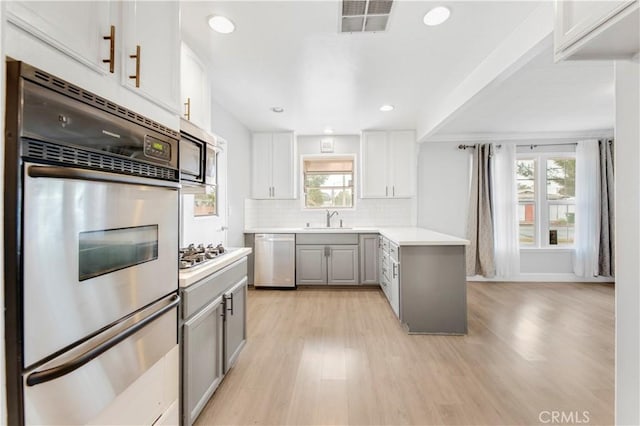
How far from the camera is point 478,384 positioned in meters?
1.97

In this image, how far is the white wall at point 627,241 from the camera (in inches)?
34.0

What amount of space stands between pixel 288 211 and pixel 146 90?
397cm

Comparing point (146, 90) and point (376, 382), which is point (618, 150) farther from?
point (376, 382)

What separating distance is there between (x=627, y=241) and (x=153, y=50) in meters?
1.79

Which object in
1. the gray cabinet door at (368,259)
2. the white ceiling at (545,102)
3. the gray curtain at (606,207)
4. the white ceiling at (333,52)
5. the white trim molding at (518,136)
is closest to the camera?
the white ceiling at (333,52)

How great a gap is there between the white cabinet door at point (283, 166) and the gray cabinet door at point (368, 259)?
4.59ft

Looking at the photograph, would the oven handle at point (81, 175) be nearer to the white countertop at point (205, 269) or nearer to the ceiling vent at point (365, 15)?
the white countertop at point (205, 269)

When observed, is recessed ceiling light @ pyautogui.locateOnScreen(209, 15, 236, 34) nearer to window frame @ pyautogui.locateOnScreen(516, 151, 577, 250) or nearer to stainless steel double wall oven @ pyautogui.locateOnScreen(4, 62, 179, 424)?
stainless steel double wall oven @ pyautogui.locateOnScreen(4, 62, 179, 424)

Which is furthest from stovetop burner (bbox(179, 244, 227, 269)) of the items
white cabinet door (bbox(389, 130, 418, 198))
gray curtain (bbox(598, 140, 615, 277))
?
gray curtain (bbox(598, 140, 615, 277))

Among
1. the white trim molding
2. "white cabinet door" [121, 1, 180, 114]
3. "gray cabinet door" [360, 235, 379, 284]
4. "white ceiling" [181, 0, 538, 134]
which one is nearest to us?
"white cabinet door" [121, 1, 180, 114]

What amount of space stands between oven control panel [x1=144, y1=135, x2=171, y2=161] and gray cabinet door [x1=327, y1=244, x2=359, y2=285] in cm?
339

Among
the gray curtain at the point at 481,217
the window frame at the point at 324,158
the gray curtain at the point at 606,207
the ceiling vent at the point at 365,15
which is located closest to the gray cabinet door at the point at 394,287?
the window frame at the point at 324,158

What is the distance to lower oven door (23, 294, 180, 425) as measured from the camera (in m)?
0.69

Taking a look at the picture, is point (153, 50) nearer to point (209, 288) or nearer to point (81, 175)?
point (81, 175)
